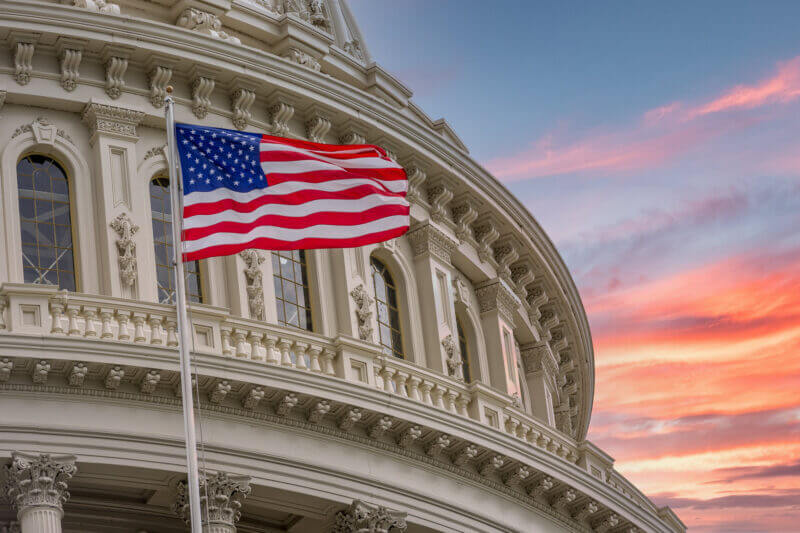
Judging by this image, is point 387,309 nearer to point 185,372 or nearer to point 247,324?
point 247,324

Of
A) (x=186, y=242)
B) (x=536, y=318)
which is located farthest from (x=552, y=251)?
(x=186, y=242)

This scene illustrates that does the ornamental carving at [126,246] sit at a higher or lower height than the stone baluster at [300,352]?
higher

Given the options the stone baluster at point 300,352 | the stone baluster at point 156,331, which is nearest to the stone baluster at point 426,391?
the stone baluster at point 300,352

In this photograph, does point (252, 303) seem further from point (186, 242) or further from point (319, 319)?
point (186, 242)

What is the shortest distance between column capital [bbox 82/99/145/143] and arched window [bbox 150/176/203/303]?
1147 mm

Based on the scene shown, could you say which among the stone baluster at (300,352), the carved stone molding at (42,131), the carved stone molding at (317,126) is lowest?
the stone baluster at (300,352)

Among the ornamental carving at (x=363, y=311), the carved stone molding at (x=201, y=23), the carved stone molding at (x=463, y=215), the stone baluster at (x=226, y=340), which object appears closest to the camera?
the stone baluster at (x=226, y=340)

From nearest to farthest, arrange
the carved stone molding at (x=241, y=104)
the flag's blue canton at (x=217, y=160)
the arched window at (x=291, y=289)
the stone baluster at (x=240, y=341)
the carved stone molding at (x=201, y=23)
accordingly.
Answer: the flag's blue canton at (x=217, y=160)
the stone baluster at (x=240, y=341)
the arched window at (x=291, y=289)
the carved stone molding at (x=241, y=104)
the carved stone molding at (x=201, y=23)

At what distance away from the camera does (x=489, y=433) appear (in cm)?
3666

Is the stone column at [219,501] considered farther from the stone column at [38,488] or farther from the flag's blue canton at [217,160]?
the flag's blue canton at [217,160]

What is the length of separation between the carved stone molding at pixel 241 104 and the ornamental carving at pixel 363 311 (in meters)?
4.21

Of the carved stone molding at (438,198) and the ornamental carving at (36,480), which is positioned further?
the carved stone molding at (438,198)

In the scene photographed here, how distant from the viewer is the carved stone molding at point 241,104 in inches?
1570

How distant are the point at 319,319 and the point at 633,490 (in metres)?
9.61
